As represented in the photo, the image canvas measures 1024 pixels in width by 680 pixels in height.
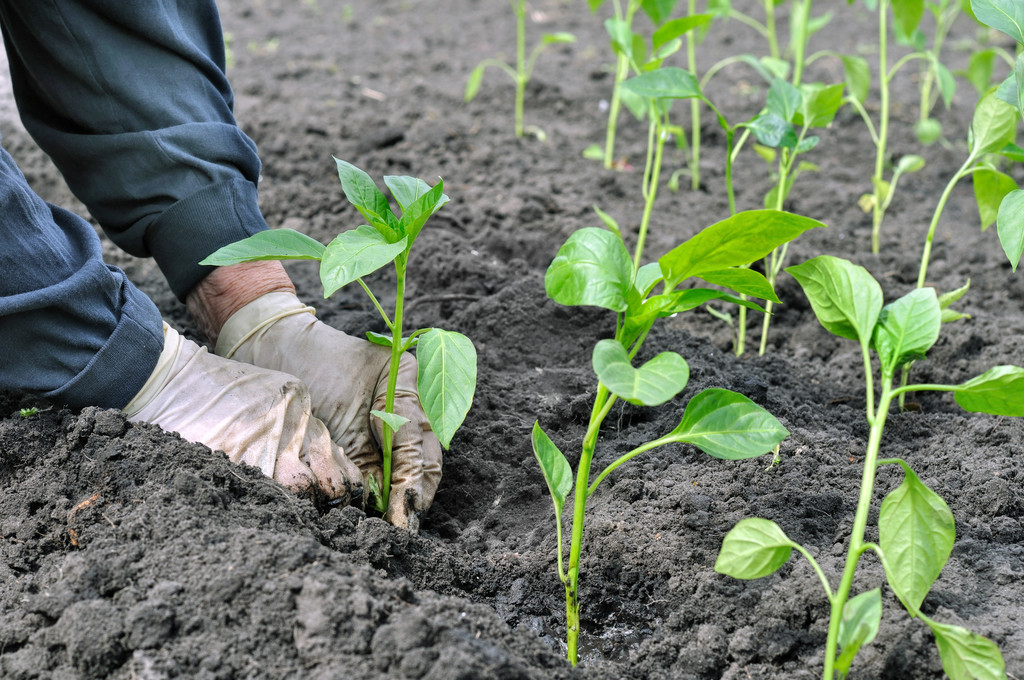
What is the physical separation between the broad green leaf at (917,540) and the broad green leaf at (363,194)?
754 mm

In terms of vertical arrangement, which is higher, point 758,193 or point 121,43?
point 121,43

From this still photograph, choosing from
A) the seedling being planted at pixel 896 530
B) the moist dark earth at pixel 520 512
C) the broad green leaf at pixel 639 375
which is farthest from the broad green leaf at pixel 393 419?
the seedling being planted at pixel 896 530

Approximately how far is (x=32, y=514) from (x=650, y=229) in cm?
175

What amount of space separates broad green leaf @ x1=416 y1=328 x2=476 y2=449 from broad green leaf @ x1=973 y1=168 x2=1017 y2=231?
→ 41.8 inches

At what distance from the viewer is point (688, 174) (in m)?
2.85

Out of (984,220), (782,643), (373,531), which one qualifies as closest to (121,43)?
(373,531)

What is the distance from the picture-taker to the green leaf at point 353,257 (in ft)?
3.39

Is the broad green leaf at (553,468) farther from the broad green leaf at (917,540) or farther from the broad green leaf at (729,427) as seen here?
the broad green leaf at (917,540)

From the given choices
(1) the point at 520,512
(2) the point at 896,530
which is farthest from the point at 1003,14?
(1) the point at 520,512

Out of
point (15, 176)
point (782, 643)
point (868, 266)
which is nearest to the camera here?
point (782, 643)

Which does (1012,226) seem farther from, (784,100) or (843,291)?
(784,100)

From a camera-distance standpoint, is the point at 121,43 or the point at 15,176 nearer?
the point at 15,176

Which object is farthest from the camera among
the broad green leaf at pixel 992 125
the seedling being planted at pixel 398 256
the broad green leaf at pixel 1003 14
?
the broad green leaf at pixel 992 125

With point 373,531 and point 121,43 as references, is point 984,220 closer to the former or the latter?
point 373,531
